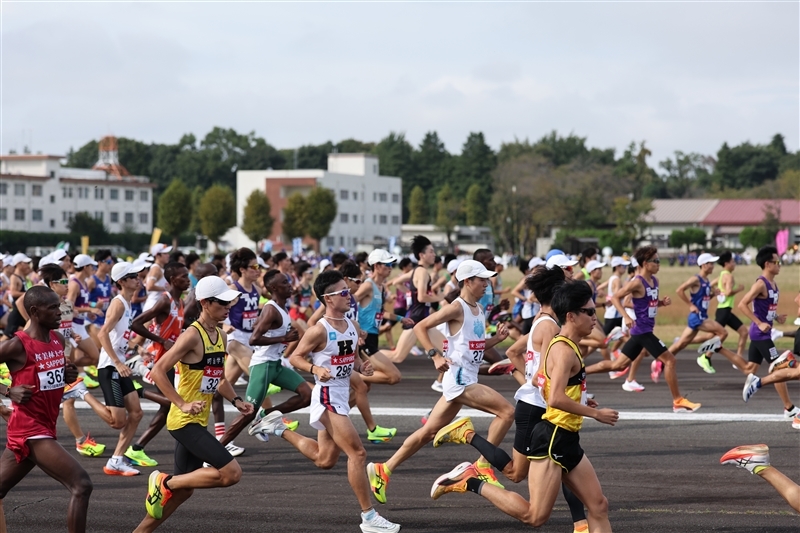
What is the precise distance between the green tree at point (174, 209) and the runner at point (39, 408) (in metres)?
99.2

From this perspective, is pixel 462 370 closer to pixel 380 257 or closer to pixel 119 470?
pixel 119 470

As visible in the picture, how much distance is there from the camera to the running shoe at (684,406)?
43.9 feet

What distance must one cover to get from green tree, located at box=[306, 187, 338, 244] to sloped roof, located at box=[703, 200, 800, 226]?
40.7m

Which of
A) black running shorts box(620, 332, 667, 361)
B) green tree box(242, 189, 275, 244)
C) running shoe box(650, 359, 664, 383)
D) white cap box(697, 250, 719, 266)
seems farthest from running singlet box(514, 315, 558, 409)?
green tree box(242, 189, 275, 244)

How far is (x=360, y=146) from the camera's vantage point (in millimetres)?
168500

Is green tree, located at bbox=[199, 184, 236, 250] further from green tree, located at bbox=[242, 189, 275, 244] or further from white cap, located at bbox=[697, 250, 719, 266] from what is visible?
white cap, located at bbox=[697, 250, 719, 266]

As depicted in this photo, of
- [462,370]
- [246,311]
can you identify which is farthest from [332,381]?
[246,311]

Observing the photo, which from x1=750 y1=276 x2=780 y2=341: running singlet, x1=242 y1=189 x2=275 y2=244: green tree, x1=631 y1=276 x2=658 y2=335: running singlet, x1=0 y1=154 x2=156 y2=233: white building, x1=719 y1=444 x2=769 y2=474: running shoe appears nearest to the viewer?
x1=719 y1=444 x2=769 y2=474: running shoe

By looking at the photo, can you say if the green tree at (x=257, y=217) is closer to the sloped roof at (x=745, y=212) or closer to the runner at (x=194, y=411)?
the sloped roof at (x=745, y=212)

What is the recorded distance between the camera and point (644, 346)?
13688 mm

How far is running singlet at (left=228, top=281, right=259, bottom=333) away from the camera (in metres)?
12.7

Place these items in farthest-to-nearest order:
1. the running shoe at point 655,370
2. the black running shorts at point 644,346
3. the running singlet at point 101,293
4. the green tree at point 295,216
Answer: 1. the green tree at point 295,216
2. the running singlet at point 101,293
3. the running shoe at point 655,370
4. the black running shorts at point 644,346

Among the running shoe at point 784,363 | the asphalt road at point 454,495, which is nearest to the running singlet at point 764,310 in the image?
the asphalt road at point 454,495

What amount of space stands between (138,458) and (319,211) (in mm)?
98414
